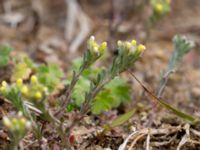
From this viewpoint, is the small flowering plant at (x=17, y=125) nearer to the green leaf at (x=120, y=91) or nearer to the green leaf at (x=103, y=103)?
the green leaf at (x=103, y=103)

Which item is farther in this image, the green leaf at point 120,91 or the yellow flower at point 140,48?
the green leaf at point 120,91

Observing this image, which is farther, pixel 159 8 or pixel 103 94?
pixel 159 8

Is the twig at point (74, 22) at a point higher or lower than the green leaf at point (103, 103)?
higher

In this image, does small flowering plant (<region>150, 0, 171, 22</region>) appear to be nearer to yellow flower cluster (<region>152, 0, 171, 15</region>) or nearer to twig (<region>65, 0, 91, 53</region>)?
yellow flower cluster (<region>152, 0, 171, 15</region>)

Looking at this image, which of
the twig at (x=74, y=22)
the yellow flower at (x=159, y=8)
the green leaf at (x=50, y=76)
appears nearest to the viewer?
the green leaf at (x=50, y=76)

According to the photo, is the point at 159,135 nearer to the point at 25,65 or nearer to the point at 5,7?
the point at 25,65

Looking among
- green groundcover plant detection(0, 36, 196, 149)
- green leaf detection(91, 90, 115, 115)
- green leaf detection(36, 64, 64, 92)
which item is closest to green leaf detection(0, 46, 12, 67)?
green groundcover plant detection(0, 36, 196, 149)

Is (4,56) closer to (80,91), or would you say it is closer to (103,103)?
(80,91)

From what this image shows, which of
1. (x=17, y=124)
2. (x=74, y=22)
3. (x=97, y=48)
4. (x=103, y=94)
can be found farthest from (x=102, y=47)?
(x=74, y=22)

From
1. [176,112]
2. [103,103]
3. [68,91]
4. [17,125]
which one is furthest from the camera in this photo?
[103,103]

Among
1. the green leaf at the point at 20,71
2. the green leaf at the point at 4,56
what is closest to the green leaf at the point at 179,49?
the green leaf at the point at 20,71

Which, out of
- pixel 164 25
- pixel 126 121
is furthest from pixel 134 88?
pixel 164 25

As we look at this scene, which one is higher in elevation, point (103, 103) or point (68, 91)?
point (68, 91)
